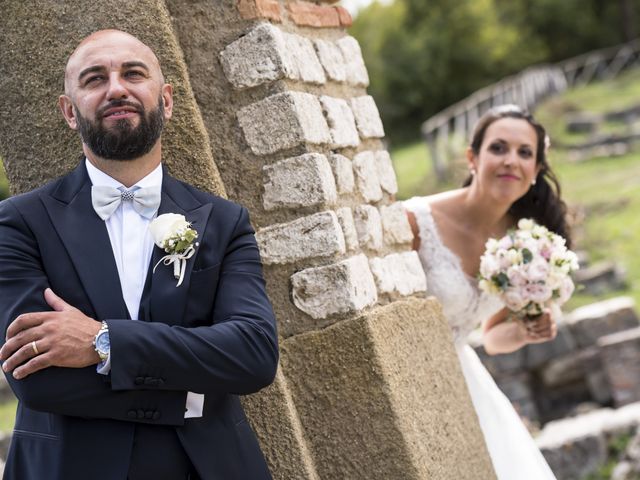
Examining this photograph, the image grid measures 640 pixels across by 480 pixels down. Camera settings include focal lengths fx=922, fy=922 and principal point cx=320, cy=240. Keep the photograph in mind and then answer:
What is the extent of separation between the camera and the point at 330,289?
3238 mm

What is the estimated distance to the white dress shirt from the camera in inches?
99.0

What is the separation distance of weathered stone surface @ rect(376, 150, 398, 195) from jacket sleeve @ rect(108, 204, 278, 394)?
1291 mm

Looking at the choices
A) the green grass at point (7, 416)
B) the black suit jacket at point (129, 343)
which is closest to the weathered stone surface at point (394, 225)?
the black suit jacket at point (129, 343)

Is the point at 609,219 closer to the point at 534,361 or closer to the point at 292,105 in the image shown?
the point at 534,361

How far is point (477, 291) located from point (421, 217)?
1.64 feet

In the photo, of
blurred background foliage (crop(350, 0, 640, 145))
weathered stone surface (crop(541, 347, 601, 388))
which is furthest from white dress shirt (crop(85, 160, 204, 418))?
blurred background foliage (crop(350, 0, 640, 145))

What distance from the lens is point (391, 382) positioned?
3.23 m

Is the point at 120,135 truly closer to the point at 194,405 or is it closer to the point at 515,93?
the point at 194,405

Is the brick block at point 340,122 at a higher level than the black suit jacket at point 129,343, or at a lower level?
higher

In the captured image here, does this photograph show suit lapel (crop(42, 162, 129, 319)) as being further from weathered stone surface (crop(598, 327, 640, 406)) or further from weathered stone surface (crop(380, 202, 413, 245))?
weathered stone surface (crop(598, 327, 640, 406))

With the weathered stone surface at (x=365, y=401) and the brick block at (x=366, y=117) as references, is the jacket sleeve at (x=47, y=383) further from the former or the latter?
the brick block at (x=366, y=117)

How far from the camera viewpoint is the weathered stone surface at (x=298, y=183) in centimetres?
325

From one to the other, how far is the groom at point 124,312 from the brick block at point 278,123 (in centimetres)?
57

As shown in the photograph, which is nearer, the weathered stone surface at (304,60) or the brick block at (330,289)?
the brick block at (330,289)
